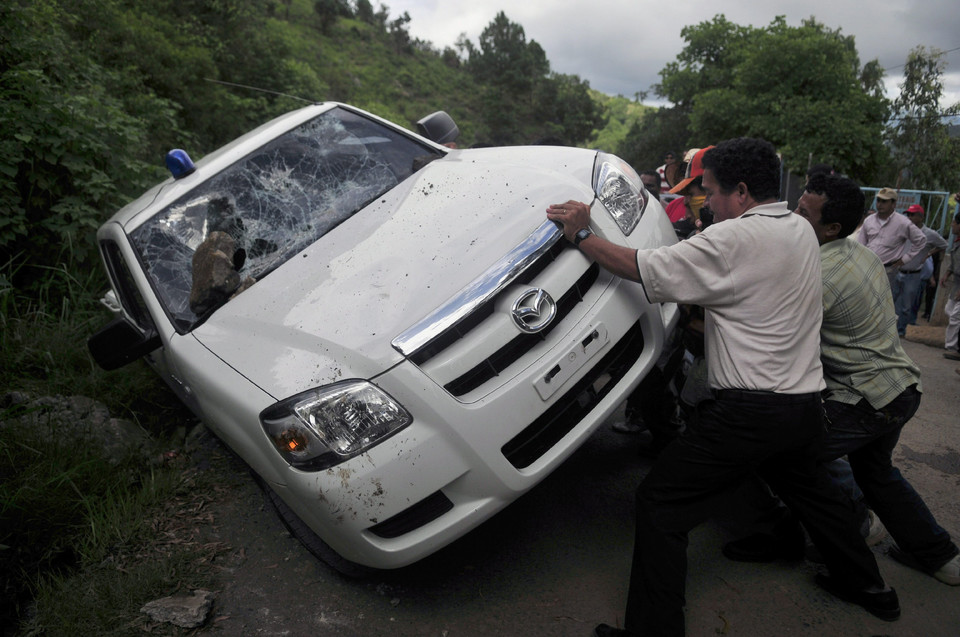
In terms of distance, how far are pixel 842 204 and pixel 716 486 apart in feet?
3.78

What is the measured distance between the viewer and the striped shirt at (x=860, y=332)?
2305 mm

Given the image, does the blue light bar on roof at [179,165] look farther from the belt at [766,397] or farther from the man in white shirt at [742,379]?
the belt at [766,397]

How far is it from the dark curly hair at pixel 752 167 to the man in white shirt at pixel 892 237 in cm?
476

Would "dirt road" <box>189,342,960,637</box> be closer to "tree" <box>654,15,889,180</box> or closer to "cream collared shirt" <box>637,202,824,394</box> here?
"cream collared shirt" <box>637,202,824,394</box>

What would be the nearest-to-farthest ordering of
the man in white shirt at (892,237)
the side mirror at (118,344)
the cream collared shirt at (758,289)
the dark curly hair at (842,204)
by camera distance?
1. the cream collared shirt at (758,289)
2. the dark curly hair at (842,204)
3. the side mirror at (118,344)
4. the man in white shirt at (892,237)

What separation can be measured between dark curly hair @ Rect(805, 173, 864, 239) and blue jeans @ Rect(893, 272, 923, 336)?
203 inches

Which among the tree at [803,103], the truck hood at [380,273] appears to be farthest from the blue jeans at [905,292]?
the tree at [803,103]

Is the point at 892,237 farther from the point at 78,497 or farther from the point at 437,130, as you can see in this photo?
the point at 78,497

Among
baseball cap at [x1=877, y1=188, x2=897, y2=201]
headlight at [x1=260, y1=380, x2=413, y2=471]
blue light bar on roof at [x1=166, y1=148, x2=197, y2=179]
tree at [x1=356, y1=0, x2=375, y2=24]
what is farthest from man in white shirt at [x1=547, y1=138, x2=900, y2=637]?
tree at [x1=356, y1=0, x2=375, y2=24]

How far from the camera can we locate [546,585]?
2.46 metres

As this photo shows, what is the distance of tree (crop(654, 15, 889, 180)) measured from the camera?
3459cm

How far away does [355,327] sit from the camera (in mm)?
2182

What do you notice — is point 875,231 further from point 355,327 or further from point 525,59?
point 525,59

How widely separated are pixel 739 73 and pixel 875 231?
130ft
